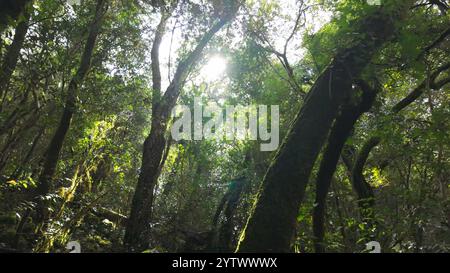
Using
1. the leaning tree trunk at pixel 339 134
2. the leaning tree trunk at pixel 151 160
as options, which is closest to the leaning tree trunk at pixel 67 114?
the leaning tree trunk at pixel 151 160

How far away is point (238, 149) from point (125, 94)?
3718 millimetres

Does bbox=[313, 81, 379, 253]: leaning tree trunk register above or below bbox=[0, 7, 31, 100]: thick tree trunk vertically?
below

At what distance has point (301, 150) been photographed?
132 inches

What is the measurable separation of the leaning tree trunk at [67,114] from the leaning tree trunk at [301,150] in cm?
583

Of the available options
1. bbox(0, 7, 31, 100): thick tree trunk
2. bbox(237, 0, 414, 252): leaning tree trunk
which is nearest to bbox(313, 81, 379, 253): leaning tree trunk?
bbox(237, 0, 414, 252): leaning tree trunk

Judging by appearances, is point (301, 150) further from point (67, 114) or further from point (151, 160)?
point (151, 160)

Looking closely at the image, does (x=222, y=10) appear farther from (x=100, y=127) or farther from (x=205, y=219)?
(x=205, y=219)

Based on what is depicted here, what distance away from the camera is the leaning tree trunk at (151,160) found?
959 centimetres

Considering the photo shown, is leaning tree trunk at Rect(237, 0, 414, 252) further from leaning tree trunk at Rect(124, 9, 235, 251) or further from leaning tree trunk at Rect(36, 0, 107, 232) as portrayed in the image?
leaning tree trunk at Rect(124, 9, 235, 251)

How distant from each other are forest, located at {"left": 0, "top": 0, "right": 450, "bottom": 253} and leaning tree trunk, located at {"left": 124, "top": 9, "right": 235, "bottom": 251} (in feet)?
0.14

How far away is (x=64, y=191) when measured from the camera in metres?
5.55

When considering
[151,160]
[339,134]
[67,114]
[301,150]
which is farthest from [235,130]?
[301,150]

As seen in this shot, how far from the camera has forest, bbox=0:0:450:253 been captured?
12.9ft

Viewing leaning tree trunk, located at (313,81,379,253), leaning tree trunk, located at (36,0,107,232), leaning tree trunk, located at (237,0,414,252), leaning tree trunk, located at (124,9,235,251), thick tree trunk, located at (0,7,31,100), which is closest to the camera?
leaning tree trunk, located at (237,0,414,252)
